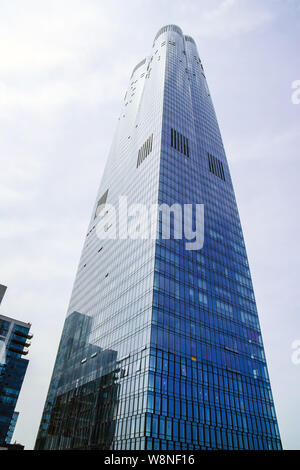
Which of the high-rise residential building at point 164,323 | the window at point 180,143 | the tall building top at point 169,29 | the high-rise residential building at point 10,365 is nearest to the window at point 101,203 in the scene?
the high-rise residential building at point 164,323

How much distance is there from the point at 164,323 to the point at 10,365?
88.8m

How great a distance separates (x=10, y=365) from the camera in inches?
4781

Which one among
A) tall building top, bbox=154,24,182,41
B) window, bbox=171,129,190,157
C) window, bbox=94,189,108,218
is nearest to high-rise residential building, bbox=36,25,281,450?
window, bbox=171,129,190,157

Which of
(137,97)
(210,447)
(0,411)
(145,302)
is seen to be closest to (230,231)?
(145,302)

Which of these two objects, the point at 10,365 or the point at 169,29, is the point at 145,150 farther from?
the point at 169,29

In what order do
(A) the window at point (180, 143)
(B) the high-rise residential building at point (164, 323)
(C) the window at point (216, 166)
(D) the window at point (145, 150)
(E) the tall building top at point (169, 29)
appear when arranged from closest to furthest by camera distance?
(B) the high-rise residential building at point (164, 323)
(A) the window at point (180, 143)
(D) the window at point (145, 150)
(C) the window at point (216, 166)
(E) the tall building top at point (169, 29)

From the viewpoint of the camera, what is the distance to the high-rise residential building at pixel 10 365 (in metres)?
110

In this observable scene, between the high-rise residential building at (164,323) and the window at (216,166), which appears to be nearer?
the high-rise residential building at (164,323)

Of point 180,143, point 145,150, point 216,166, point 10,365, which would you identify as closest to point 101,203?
point 145,150

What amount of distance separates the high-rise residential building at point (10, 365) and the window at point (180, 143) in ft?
265

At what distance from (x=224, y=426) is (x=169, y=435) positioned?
12407 mm

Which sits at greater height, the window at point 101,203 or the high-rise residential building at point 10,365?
the window at point 101,203

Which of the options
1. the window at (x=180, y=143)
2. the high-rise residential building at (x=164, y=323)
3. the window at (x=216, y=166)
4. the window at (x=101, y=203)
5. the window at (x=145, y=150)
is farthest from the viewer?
the window at (x=101, y=203)

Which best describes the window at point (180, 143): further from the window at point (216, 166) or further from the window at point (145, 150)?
the window at point (216, 166)
